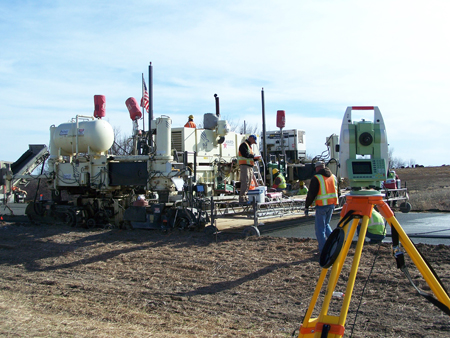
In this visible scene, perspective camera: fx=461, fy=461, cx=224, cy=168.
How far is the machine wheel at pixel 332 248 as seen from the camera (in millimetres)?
3648

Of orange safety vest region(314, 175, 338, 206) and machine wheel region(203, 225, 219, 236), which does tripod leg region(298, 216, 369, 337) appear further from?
machine wheel region(203, 225, 219, 236)

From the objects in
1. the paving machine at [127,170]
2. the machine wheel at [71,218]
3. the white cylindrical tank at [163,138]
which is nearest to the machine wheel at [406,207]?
the paving machine at [127,170]

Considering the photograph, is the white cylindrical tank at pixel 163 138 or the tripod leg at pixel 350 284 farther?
the white cylindrical tank at pixel 163 138

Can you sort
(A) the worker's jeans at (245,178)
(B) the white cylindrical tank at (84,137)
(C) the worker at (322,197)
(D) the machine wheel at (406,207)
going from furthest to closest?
(D) the machine wheel at (406,207)
(B) the white cylindrical tank at (84,137)
(A) the worker's jeans at (245,178)
(C) the worker at (322,197)

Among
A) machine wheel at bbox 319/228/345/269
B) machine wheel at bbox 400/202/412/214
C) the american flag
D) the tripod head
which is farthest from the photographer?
the american flag

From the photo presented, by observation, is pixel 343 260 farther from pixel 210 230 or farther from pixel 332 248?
pixel 210 230

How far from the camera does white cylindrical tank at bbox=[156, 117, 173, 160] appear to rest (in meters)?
13.5

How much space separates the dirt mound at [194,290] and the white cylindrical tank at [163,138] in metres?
3.40

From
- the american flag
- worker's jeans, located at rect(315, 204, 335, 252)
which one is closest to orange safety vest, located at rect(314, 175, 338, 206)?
worker's jeans, located at rect(315, 204, 335, 252)

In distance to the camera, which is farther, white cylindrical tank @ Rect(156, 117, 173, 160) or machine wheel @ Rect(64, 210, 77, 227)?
machine wheel @ Rect(64, 210, 77, 227)

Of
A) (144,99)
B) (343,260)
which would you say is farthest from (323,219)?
(144,99)

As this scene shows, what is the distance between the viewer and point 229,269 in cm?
807

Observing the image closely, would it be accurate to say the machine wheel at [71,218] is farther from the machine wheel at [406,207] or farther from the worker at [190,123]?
the machine wheel at [406,207]

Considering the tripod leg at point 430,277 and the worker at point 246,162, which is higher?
the worker at point 246,162
